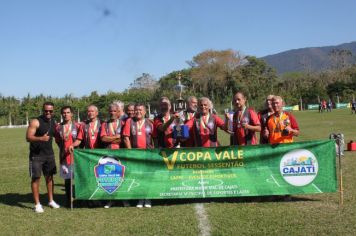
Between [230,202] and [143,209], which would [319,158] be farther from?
[143,209]

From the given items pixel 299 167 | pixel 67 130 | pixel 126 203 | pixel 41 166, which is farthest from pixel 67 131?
pixel 299 167

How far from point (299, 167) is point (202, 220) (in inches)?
84.9

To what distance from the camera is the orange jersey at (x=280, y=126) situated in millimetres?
8266

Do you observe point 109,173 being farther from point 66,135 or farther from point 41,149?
point 41,149

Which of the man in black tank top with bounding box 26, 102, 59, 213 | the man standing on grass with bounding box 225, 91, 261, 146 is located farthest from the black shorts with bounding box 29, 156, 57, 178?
the man standing on grass with bounding box 225, 91, 261, 146

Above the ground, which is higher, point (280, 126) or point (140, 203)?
point (280, 126)

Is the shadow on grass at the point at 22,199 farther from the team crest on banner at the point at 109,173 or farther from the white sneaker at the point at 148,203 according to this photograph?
the white sneaker at the point at 148,203

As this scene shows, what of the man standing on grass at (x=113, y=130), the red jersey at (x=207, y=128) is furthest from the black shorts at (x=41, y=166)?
the red jersey at (x=207, y=128)

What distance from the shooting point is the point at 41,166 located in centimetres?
838

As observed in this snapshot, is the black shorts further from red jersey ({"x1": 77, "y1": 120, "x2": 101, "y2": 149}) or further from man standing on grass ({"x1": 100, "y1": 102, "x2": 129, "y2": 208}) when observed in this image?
man standing on grass ({"x1": 100, "y1": 102, "x2": 129, "y2": 208})

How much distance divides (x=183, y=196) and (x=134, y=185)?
90 centimetres

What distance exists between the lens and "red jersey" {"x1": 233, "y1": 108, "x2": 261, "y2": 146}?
8.23 m

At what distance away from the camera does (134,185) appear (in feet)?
26.6

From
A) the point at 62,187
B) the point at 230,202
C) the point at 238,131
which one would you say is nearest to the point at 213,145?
the point at 238,131
